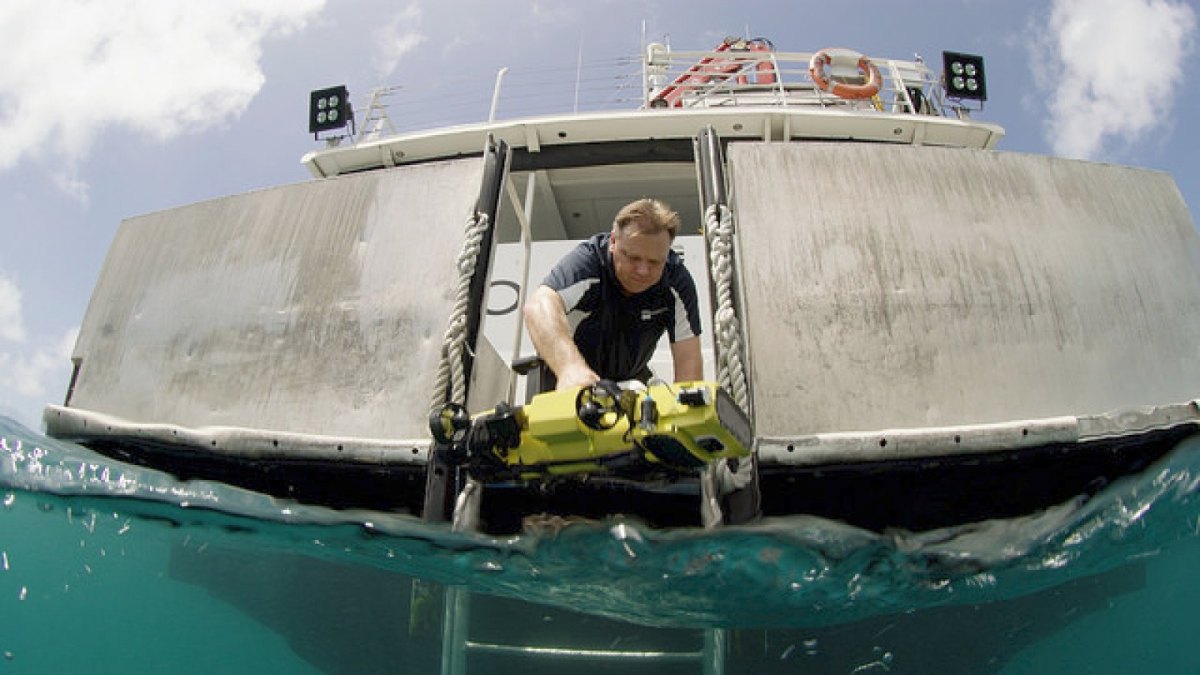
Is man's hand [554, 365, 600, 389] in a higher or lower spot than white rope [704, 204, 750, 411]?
lower

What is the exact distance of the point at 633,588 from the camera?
109 inches

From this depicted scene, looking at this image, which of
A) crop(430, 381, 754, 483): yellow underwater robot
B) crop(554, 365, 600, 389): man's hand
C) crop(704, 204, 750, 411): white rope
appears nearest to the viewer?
crop(430, 381, 754, 483): yellow underwater robot

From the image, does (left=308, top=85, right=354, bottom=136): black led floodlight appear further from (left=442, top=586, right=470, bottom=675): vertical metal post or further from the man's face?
(left=442, top=586, right=470, bottom=675): vertical metal post

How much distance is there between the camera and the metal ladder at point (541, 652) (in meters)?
2.62

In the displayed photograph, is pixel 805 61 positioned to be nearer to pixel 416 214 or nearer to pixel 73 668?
pixel 416 214

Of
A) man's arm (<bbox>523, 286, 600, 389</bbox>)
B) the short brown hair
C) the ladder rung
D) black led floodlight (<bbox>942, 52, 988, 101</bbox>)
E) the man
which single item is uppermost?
black led floodlight (<bbox>942, 52, 988, 101</bbox>)

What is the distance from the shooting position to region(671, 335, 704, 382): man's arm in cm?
309

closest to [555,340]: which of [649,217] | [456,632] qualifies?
[649,217]

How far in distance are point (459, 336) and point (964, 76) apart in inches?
260

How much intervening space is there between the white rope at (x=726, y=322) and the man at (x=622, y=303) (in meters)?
0.23

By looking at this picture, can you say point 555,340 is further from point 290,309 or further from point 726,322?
point 290,309

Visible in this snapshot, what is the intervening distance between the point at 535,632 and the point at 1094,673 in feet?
14.8

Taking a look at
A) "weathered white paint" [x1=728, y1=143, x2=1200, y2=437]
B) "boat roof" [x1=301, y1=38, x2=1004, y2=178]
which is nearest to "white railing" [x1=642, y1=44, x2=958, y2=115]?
"boat roof" [x1=301, y1=38, x2=1004, y2=178]

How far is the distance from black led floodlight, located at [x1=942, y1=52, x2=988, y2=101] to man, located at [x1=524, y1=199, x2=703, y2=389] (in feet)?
17.3
